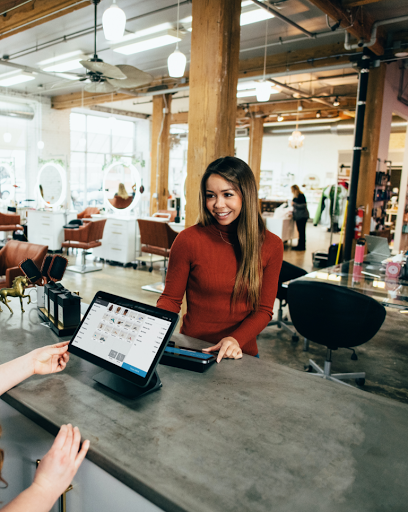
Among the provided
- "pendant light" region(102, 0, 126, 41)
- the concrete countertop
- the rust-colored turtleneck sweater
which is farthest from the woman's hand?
"pendant light" region(102, 0, 126, 41)

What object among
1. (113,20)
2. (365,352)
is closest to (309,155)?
(365,352)

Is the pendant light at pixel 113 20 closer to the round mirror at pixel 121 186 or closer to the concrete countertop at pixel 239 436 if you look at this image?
the concrete countertop at pixel 239 436

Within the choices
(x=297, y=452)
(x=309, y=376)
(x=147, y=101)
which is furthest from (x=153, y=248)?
(x=147, y=101)

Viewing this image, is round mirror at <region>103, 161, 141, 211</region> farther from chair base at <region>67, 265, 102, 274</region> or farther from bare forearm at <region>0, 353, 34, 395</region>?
bare forearm at <region>0, 353, 34, 395</region>

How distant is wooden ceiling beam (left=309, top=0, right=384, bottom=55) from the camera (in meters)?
4.71

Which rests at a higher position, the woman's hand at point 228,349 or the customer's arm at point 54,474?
the woman's hand at point 228,349

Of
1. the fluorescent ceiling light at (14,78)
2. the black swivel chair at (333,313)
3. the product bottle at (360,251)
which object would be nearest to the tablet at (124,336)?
the black swivel chair at (333,313)

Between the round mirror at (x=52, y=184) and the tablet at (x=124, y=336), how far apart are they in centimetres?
1010

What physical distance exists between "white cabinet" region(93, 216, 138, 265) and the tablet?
20.6ft

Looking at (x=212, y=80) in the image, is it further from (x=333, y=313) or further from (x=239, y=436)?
(x=239, y=436)

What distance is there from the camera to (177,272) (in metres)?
1.74

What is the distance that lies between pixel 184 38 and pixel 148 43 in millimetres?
658

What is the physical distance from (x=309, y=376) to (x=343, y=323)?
1458mm

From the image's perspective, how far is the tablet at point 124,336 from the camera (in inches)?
47.1
